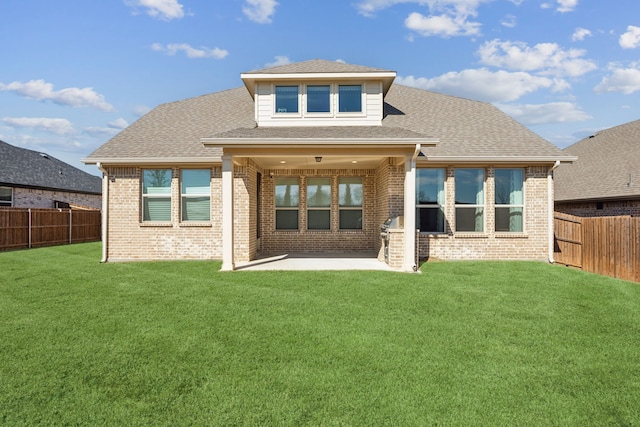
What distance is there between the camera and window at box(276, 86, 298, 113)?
1216cm

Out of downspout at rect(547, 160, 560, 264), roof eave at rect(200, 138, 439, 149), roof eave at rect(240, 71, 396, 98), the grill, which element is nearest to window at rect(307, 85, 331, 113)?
roof eave at rect(240, 71, 396, 98)

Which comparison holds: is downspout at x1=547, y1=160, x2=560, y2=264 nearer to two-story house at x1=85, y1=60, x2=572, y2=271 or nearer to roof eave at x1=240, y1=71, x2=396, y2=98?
two-story house at x1=85, y1=60, x2=572, y2=271

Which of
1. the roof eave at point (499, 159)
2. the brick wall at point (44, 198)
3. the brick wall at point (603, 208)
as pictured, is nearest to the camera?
the roof eave at point (499, 159)

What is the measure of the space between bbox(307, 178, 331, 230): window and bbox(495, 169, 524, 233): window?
18.5 ft

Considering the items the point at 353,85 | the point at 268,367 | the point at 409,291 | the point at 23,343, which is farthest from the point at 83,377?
the point at 353,85

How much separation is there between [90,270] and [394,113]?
11.2 metres

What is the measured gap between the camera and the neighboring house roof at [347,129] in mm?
11148

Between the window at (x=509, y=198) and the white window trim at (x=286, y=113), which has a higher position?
the white window trim at (x=286, y=113)

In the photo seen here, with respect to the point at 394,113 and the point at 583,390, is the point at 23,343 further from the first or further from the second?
the point at 394,113

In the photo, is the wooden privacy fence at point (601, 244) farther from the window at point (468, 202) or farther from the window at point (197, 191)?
the window at point (197, 191)

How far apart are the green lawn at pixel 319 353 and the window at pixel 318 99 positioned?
6.33 metres

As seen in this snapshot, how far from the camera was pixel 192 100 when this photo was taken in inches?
619

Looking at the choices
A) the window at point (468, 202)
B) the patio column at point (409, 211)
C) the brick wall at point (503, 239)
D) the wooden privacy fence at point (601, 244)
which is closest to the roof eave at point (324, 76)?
the patio column at point (409, 211)

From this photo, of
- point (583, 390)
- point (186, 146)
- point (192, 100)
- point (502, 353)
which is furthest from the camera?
point (192, 100)
